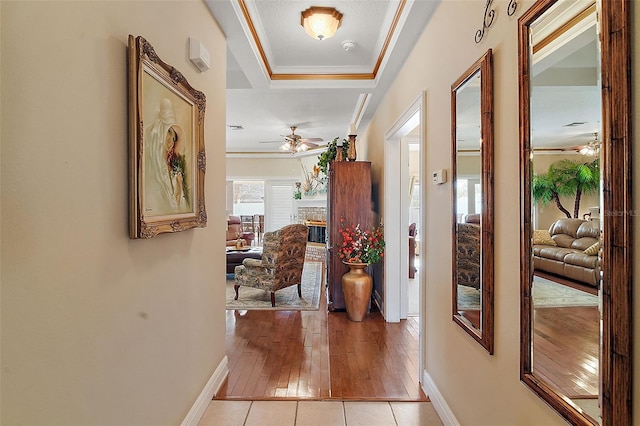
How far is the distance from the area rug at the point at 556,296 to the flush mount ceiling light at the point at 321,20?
2.32 meters

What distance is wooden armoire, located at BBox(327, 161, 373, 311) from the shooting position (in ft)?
13.8

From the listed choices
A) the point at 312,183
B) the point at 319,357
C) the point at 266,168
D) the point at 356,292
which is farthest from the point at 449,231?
the point at 266,168

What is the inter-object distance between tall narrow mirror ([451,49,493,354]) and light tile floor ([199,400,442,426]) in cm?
74

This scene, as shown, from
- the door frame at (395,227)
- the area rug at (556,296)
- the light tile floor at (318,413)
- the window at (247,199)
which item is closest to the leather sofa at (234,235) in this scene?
the window at (247,199)

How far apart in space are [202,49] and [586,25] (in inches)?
72.2

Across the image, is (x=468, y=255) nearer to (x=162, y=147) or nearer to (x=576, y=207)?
(x=576, y=207)

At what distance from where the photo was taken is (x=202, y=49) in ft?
6.55

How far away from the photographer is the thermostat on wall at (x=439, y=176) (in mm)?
2045

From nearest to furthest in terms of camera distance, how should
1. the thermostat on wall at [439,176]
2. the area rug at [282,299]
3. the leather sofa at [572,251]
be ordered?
the leather sofa at [572,251] < the thermostat on wall at [439,176] < the area rug at [282,299]

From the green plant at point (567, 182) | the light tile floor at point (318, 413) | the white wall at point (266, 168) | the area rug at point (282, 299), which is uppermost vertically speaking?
the white wall at point (266, 168)

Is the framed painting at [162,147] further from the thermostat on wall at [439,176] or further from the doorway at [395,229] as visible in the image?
the doorway at [395,229]

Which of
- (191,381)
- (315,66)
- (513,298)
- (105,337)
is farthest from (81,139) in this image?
(315,66)

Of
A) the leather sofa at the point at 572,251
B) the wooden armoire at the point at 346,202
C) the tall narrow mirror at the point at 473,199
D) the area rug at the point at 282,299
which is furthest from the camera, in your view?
the area rug at the point at 282,299

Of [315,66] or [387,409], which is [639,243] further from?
[315,66]
